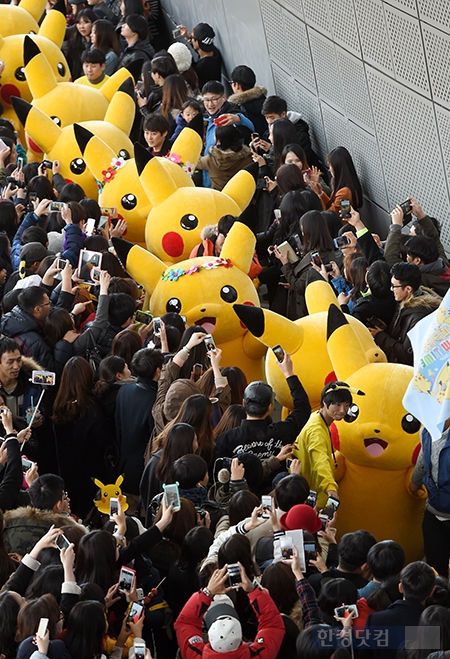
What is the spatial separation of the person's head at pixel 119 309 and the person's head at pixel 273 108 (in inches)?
149

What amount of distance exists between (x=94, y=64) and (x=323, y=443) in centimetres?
690

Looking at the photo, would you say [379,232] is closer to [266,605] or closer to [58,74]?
[58,74]

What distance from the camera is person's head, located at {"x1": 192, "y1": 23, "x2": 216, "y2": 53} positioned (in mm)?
12930

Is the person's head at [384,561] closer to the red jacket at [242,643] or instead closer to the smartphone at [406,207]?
the red jacket at [242,643]

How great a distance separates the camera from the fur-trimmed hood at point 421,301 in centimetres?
716

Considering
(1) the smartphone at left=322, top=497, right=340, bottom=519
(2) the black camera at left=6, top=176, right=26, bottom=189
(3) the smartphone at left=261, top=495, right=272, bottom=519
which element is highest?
(3) the smartphone at left=261, top=495, right=272, bottom=519

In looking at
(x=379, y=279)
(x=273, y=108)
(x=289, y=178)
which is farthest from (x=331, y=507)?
(x=273, y=108)

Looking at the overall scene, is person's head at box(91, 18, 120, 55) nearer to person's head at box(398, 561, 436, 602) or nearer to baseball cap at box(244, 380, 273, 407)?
baseball cap at box(244, 380, 273, 407)

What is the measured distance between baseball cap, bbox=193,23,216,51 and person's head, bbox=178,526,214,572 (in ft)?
29.9

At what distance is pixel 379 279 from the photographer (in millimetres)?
7367

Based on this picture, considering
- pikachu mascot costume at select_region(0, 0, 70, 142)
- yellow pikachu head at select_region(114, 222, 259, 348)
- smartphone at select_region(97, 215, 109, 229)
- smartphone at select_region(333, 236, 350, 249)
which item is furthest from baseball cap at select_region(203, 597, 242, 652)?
pikachu mascot costume at select_region(0, 0, 70, 142)

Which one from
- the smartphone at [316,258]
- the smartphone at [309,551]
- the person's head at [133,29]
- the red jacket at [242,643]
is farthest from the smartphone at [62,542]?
the person's head at [133,29]

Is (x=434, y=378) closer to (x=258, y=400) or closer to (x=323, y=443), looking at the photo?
(x=323, y=443)

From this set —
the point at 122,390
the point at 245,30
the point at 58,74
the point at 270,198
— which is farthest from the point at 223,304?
the point at 245,30
